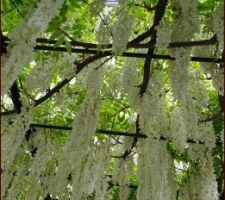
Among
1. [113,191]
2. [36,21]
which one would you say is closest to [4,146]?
[36,21]

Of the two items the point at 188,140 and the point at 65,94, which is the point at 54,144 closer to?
the point at 65,94

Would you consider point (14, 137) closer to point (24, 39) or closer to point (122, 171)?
point (24, 39)

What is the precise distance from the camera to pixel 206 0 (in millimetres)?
3986

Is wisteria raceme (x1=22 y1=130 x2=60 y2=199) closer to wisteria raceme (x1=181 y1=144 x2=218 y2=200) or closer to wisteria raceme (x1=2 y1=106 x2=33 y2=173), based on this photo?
wisteria raceme (x1=2 y1=106 x2=33 y2=173)

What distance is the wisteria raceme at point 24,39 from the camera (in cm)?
275

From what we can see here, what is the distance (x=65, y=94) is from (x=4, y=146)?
5.07 feet

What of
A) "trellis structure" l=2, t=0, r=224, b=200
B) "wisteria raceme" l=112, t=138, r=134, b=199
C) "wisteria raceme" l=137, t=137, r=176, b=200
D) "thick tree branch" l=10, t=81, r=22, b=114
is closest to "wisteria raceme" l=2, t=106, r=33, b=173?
"trellis structure" l=2, t=0, r=224, b=200

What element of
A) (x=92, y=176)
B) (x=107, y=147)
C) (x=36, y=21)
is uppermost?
(x=107, y=147)

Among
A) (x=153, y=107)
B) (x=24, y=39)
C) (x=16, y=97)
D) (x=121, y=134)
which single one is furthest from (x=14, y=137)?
(x=24, y=39)

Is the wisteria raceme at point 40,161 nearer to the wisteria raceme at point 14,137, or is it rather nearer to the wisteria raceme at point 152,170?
the wisteria raceme at point 152,170

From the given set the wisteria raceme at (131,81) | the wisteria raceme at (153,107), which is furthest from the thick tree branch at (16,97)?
the wisteria raceme at (153,107)

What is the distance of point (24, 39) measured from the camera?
278 cm

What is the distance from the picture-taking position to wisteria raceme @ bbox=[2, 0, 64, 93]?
2750 mm

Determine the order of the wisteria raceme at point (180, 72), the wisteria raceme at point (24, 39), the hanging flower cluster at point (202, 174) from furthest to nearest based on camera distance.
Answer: the hanging flower cluster at point (202, 174), the wisteria raceme at point (180, 72), the wisteria raceme at point (24, 39)
